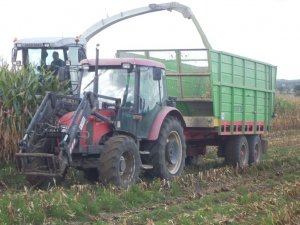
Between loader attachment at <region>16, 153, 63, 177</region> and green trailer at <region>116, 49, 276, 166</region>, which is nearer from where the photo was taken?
loader attachment at <region>16, 153, 63, 177</region>

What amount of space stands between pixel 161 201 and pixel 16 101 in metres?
3.87

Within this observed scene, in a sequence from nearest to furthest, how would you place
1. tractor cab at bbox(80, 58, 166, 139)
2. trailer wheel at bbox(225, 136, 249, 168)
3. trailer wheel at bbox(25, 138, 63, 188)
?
trailer wheel at bbox(25, 138, 63, 188)
tractor cab at bbox(80, 58, 166, 139)
trailer wheel at bbox(225, 136, 249, 168)

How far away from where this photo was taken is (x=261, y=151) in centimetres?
1545

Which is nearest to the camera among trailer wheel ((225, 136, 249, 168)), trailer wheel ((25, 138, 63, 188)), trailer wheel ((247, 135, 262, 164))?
trailer wheel ((25, 138, 63, 188))

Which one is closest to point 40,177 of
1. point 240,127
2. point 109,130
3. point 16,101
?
point 109,130

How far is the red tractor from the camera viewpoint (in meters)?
8.92

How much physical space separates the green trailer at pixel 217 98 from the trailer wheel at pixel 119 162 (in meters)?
→ 2.69

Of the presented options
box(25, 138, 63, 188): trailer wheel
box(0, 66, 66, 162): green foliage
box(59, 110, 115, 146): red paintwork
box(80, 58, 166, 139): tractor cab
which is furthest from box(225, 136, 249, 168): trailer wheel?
box(25, 138, 63, 188): trailer wheel

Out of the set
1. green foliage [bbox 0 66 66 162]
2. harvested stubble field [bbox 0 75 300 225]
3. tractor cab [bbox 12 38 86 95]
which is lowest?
harvested stubble field [bbox 0 75 300 225]

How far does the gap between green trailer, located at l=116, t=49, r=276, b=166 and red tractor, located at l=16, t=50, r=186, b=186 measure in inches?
60.4

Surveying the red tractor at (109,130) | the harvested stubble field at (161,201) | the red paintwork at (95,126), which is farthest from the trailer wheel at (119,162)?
the red paintwork at (95,126)

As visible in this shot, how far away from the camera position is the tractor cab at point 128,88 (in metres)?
9.96

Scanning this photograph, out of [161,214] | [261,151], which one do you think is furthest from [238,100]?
Answer: [161,214]

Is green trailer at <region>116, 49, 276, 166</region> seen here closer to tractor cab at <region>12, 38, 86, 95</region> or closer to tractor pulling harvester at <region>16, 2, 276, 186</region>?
tractor pulling harvester at <region>16, 2, 276, 186</region>
